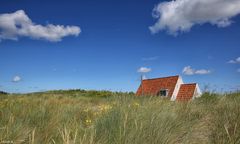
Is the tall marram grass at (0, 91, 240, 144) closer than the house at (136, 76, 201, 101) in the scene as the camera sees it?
Yes

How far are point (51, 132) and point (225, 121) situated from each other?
292 centimetres

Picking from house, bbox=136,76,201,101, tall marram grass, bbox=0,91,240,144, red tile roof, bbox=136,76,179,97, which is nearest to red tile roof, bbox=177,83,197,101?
house, bbox=136,76,201,101

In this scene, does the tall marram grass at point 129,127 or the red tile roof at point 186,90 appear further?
the red tile roof at point 186,90

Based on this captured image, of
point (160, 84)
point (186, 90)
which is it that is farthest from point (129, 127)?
point (160, 84)

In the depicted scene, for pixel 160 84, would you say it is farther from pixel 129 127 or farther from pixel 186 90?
pixel 129 127

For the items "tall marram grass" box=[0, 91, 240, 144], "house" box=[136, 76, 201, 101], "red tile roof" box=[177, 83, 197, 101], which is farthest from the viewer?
"house" box=[136, 76, 201, 101]

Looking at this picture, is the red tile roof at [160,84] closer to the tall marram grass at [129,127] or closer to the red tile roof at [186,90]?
the red tile roof at [186,90]

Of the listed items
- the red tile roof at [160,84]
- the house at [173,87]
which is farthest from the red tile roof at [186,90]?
the red tile roof at [160,84]

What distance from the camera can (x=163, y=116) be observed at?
4.83 meters

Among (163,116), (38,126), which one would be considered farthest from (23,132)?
(163,116)

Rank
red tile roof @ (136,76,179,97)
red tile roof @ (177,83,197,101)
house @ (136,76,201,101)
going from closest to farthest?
red tile roof @ (177,83,197,101) < house @ (136,76,201,101) < red tile roof @ (136,76,179,97)

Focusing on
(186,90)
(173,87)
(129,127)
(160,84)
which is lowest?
(129,127)

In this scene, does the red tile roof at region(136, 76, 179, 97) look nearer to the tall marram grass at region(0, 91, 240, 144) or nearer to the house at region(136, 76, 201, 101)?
the house at region(136, 76, 201, 101)

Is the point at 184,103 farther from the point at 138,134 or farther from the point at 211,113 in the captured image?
the point at 138,134
